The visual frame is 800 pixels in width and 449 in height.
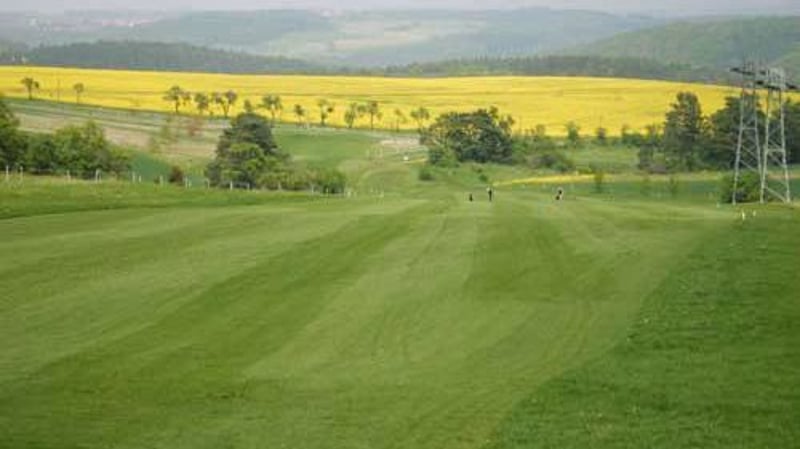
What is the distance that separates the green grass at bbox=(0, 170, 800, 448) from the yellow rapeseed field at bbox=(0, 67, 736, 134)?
3613 inches

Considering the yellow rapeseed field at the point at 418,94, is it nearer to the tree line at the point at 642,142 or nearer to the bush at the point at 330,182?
the tree line at the point at 642,142

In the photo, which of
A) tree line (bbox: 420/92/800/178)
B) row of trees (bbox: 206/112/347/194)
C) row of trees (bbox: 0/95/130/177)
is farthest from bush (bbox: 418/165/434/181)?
row of trees (bbox: 0/95/130/177)

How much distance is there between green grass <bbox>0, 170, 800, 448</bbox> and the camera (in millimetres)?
17125

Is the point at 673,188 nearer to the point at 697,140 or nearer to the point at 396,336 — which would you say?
the point at 697,140

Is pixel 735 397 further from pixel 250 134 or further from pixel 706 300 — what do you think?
pixel 250 134

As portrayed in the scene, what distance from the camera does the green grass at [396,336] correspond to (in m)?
17.1

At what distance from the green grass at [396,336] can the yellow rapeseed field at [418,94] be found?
301ft

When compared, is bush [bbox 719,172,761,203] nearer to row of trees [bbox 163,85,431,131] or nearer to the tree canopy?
the tree canopy

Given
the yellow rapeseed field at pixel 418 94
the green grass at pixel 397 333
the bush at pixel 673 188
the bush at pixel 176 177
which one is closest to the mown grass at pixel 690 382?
the green grass at pixel 397 333

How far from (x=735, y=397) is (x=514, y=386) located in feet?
11.9

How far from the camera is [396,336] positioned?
22.8 meters

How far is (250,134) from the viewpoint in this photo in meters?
87.5

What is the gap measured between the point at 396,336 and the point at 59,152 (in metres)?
54.4

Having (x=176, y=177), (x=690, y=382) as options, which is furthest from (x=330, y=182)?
(x=690, y=382)
